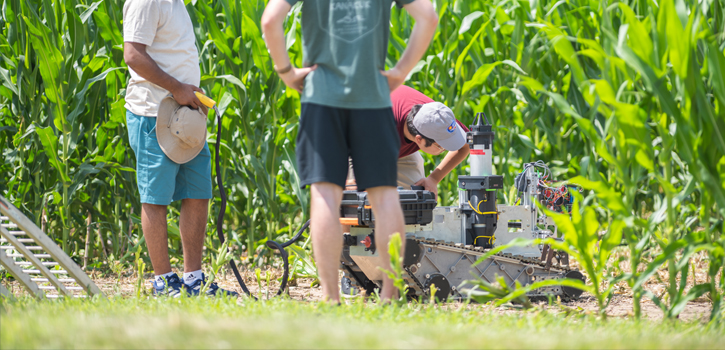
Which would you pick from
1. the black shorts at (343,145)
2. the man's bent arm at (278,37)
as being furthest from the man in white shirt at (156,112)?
the black shorts at (343,145)

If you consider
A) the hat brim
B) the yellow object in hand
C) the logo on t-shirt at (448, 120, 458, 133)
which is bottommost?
the hat brim

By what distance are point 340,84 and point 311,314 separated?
2.97ft

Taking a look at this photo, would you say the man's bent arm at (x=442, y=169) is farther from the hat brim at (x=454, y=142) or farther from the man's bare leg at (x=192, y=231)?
the man's bare leg at (x=192, y=231)

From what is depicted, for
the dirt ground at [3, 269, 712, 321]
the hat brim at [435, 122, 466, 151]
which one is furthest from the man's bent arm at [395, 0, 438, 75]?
the dirt ground at [3, 269, 712, 321]

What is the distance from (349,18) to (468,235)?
1.65 metres

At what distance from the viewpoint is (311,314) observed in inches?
87.7

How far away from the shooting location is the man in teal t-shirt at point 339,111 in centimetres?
251

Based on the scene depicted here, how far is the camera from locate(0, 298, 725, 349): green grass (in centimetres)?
168

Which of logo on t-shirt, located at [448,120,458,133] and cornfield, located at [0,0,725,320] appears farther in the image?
cornfield, located at [0,0,725,320]

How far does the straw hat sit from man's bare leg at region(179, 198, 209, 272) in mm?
285

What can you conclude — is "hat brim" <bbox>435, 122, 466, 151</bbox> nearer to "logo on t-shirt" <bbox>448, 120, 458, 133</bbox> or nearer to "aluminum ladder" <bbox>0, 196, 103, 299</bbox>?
"logo on t-shirt" <bbox>448, 120, 458, 133</bbox>

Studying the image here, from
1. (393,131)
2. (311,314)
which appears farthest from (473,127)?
(311,314)

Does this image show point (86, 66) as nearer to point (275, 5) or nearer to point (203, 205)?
point (203, 205)

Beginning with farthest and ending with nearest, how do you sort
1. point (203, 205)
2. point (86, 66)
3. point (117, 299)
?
point (86, 66) < point (203, 205) < point (117, 299)
